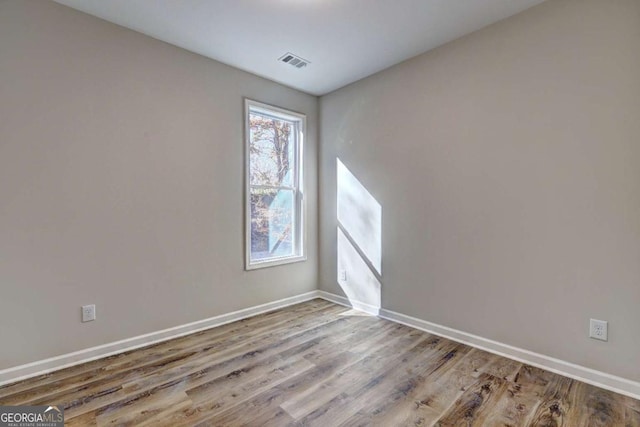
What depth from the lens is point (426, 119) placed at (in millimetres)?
2877

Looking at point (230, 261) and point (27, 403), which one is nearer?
point (27, 403)

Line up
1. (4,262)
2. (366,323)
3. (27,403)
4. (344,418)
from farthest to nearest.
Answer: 1. (366,323)
2. (4,262)
3. (27,403)
4. (344,418)

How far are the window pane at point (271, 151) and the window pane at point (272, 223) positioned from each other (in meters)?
0.15

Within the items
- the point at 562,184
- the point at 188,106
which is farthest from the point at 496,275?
the point at 188,106

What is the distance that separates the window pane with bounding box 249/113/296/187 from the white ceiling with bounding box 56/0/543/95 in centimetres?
66

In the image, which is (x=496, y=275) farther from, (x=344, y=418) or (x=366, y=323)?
(x=344, y=418)

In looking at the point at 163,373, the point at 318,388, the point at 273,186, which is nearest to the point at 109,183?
the point at 163,373

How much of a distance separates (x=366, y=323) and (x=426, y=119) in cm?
209

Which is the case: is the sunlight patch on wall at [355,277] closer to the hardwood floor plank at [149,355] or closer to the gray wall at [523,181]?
the gray wall at [523,181]

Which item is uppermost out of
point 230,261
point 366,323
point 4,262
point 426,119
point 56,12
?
point 56,12

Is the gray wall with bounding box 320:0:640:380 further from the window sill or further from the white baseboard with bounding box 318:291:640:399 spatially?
the window sill

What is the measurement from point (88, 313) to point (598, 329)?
143 inches

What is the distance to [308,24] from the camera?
2.45 meters

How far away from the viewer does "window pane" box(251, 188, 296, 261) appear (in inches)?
135
